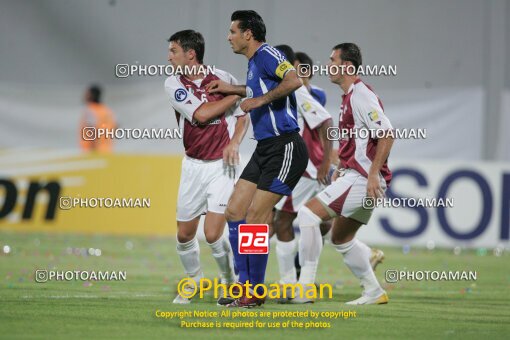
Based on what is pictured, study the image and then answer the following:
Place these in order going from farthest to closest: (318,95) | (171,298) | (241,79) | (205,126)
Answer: (241,79)
(318,95)
(171,298)
(205,126)

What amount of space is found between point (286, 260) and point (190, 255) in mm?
1232

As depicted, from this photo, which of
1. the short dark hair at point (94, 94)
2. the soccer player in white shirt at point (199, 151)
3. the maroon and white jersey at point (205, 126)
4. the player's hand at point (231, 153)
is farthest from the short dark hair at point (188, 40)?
the short dark hair at point (94, 94)

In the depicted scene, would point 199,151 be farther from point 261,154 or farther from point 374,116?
point 374,116

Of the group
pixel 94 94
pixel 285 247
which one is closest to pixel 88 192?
pixel 94 94

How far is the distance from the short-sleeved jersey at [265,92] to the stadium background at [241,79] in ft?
25.7

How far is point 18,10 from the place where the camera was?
19812mm

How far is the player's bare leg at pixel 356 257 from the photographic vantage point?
8938 mm

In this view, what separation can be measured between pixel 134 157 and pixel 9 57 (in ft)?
14.6

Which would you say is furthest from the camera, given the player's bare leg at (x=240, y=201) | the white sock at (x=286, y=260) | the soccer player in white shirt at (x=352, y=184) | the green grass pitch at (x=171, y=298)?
the white sock at (x=286, y=260)

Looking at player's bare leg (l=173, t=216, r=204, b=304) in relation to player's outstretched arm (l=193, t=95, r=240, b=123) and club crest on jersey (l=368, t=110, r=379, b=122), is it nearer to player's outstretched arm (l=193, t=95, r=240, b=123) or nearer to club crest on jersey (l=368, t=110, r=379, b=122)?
player's outstretched arm (l=193, t=95, r=240, b=123)

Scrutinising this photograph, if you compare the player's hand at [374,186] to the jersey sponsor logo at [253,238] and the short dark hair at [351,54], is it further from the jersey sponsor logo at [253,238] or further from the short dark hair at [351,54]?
the short dark hair at [351,54]

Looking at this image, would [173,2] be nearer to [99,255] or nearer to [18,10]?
[18,10]

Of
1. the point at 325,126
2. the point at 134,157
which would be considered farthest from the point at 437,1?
the point at 325,126

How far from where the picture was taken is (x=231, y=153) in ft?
28.1
